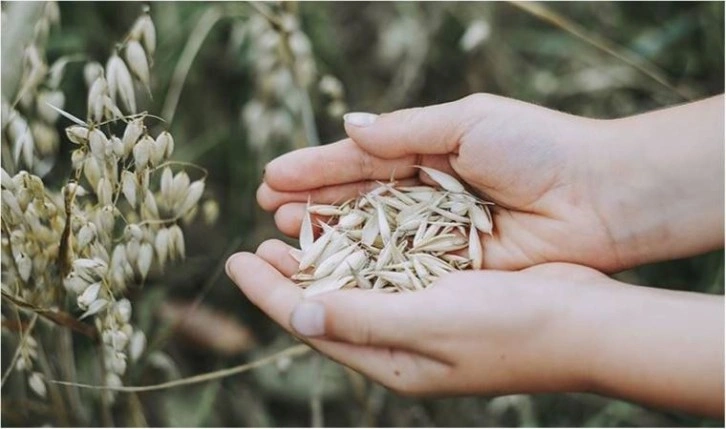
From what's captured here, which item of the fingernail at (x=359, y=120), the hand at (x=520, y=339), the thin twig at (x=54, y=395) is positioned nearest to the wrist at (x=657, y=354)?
the hand at (x=520, y=339)

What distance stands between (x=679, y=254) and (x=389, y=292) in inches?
15.3

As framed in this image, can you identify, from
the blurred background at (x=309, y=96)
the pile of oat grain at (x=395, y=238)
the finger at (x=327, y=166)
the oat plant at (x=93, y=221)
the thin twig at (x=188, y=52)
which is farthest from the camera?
the blurred background at (x=309, y=96)

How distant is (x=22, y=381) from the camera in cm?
122

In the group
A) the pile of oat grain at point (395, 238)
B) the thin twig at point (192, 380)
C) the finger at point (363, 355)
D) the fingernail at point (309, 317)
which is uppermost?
the pile of oat grain at point (395, 238)

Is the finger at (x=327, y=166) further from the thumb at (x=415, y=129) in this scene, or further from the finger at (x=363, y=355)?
the finger at (x=363, y=355)

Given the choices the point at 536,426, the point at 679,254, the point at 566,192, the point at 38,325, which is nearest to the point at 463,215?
the point at 566,192

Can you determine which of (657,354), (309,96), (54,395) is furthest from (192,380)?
(309,96)

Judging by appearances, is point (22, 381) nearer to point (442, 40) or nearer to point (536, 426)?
point (536, 426)

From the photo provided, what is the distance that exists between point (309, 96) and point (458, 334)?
0.85 m

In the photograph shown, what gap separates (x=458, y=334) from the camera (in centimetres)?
97

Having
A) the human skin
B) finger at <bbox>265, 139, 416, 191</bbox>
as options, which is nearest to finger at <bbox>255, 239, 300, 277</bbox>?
the human skin

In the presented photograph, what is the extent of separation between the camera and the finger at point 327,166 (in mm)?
1237

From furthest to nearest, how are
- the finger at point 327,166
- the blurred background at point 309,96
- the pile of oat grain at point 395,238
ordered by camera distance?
the blurred background at point 309,96
the finger at point 327,166
the pile of oat grain at point 395,238

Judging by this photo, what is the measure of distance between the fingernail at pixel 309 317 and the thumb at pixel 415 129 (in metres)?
0.32
